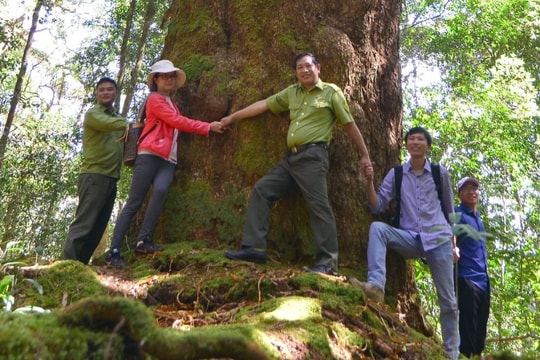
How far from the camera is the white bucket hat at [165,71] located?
508 centimetres

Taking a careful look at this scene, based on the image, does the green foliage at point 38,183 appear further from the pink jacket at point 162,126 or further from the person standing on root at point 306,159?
the person standing on root at point 306,159

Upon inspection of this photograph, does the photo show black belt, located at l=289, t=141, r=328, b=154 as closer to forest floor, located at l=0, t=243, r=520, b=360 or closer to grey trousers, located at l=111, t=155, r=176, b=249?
forest floor, located at l=0, t=243, r=520, b=360

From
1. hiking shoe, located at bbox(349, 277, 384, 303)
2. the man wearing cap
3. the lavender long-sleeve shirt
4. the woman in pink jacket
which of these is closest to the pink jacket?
the woman in pink jacket

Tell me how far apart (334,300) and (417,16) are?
49.2ft

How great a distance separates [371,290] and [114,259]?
2287 mm

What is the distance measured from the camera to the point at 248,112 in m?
4.95

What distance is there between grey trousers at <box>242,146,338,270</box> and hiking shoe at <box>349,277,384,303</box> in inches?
14.3

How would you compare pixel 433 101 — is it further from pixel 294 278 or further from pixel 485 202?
pixel 294 278

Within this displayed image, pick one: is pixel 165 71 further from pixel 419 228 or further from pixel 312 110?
pixel 419 228

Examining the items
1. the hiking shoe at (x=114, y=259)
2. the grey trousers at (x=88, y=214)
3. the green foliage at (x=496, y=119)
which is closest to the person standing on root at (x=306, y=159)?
the hiking shoe at (x=114, y=259)

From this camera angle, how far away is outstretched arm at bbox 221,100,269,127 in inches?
194

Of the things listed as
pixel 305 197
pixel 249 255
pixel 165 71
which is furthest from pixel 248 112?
pixel 249 255

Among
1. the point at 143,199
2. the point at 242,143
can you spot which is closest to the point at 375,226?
the point at 242,143

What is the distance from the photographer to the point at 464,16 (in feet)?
45.1
